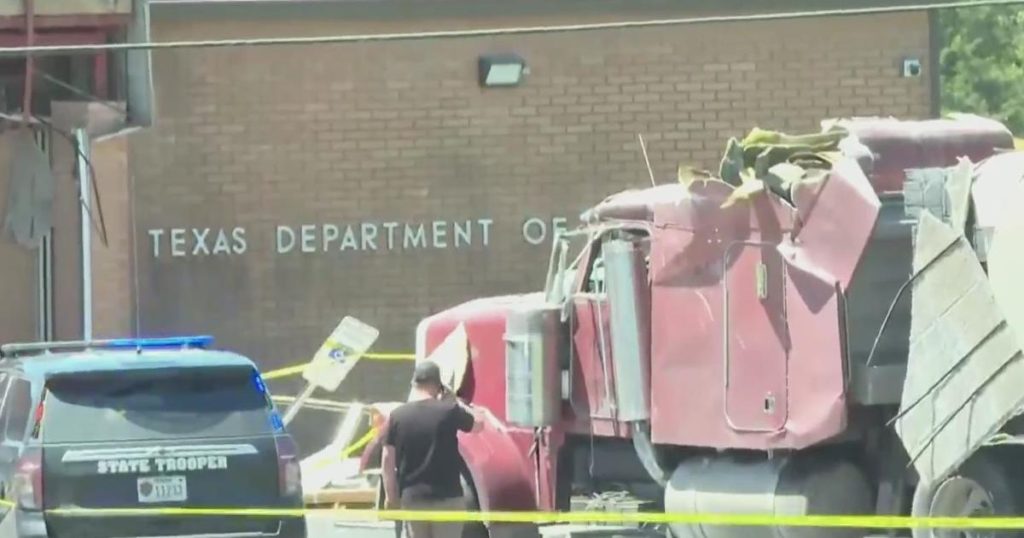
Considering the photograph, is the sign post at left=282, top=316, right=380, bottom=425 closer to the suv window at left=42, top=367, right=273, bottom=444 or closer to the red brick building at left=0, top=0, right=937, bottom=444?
the red brick building at left=0, top=0, right=937, bottom=444

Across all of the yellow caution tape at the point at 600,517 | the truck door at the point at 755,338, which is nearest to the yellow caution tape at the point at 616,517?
the yellow caution tape at the point at 600,517

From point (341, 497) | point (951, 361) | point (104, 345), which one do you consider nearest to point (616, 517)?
point (951, 361)

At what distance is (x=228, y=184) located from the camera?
2041cm

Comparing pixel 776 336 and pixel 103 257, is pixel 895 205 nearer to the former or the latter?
pixel 776 336

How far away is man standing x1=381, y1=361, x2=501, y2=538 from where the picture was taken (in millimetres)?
11914

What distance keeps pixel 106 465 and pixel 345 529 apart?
385 centimetres

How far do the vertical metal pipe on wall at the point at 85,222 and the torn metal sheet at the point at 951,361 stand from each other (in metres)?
9.49

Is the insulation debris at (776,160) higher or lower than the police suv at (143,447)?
higher

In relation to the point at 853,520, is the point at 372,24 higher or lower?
higher

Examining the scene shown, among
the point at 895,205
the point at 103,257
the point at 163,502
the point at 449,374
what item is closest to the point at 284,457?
the point at 163,502

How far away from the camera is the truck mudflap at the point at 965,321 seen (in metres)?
10.1

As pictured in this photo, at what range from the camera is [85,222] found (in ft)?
62.5

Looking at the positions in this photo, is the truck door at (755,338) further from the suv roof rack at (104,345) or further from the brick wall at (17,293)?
the brick wall at (17,293)

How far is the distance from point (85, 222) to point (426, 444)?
8.02 meters
